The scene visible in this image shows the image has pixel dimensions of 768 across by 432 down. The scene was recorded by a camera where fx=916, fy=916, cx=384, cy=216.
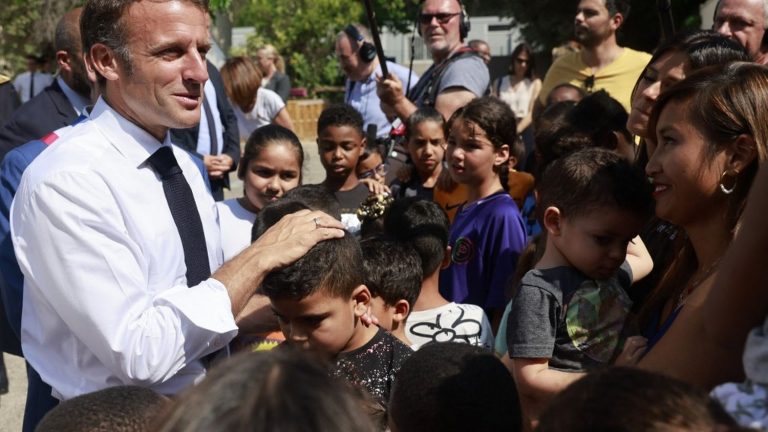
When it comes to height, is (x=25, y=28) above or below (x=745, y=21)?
below

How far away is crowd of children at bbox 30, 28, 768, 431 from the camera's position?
51.9 inches

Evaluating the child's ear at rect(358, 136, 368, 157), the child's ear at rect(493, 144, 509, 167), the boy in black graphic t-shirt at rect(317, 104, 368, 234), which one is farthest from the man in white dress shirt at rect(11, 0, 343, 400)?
the child's ear at rect(358, 136, 368, 157)

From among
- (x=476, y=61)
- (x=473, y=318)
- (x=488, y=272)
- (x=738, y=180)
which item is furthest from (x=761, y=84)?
(x=476, y=61)

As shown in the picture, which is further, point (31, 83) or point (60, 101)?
point (31, 83)

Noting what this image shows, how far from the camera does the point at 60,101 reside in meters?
4.77

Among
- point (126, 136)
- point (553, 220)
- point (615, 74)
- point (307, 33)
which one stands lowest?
point (307, 33)

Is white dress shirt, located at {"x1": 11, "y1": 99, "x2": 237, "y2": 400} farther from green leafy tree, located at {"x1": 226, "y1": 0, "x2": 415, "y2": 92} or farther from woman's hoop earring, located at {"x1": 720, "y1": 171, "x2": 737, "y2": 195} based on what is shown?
green leafy tree, located at {"x1": 226, "y1": 0, "x2": 415, "y2": 92}

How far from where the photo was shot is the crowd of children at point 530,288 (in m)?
1.32

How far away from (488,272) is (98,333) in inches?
83.6

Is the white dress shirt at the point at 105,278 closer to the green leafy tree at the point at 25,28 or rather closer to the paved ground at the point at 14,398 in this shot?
the paved ground at the point at 14,398

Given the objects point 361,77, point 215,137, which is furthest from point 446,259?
point 361,77

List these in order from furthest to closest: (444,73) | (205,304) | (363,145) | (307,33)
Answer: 1. (307,33)
2. (363,145)
3. (444,73)
4. (205,304)

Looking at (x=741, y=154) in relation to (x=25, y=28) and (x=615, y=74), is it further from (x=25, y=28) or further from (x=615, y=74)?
(x=25, y=28)

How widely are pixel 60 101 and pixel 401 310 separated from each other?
247 centimetres
